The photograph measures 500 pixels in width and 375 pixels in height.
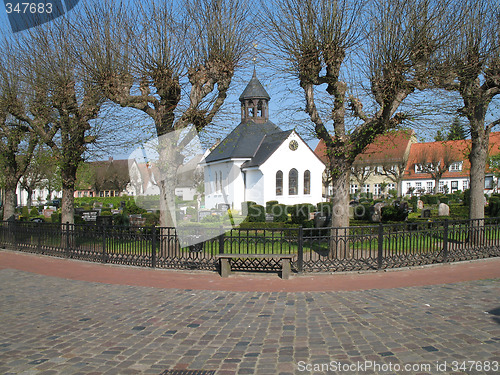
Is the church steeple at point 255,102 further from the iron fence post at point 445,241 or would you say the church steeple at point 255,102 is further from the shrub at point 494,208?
the iron fence post at point 445,241

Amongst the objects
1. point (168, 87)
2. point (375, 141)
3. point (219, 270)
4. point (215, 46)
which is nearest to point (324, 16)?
point (215, 46)

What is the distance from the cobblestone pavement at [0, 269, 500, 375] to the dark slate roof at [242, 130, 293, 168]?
2629 cm

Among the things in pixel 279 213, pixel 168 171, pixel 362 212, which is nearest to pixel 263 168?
pixel 279 213

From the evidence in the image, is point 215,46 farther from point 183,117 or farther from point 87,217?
point 87,217

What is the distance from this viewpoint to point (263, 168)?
33.9 m

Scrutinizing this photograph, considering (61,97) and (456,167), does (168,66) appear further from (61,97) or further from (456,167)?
(456,167)

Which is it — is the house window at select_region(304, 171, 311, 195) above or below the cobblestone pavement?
above

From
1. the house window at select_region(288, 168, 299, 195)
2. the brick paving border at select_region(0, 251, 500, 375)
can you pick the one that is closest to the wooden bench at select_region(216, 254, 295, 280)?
the brick paving border at select_region(0, 251, 500, 375)

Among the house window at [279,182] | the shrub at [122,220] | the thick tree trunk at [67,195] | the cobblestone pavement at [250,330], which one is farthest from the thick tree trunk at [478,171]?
the house window at [279,182]

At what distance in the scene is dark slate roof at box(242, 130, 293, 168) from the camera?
3425 cm

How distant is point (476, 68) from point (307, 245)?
7652 millimetres

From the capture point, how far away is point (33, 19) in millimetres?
14055

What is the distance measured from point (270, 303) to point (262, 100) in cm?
3237

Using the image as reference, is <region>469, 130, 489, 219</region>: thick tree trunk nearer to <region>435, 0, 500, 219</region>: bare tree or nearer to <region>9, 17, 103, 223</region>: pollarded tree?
<region>435, 0, 500, 219</region>: bare tree
